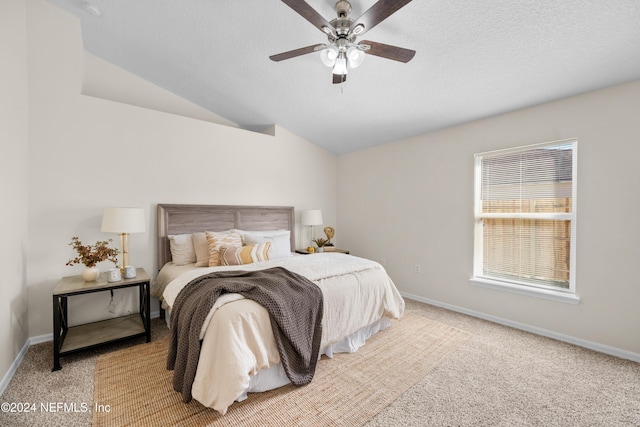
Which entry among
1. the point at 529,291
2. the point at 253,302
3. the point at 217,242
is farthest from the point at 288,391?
the point at 529,291

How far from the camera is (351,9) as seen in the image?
6.91ft

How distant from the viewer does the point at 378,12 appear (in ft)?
5.32

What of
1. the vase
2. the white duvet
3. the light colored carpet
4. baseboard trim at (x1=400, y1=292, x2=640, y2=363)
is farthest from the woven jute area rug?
baseboard trim at (x1=400, y1=292, x2=640, y2=363)

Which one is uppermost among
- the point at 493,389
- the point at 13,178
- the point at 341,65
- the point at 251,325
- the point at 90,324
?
the point at 341,65

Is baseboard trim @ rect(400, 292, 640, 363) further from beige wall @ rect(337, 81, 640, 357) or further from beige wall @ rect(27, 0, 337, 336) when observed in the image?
beige wall @ rect(27, 0, 337, 336)

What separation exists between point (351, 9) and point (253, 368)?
8.77 feet

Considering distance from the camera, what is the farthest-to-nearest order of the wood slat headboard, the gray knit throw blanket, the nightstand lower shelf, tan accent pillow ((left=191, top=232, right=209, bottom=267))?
the wood slat headboard
tan accent pillow ((left=191, top=232, right=209, bottom=267))
the nightstand lower shelf
the gray knit throw blanket

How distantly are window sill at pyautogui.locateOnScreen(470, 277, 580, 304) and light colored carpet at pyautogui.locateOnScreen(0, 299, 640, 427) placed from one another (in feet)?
1.46

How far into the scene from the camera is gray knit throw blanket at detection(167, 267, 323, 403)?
1.82 m

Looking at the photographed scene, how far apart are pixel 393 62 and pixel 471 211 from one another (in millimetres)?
2066

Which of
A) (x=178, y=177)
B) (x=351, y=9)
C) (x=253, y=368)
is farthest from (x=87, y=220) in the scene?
(x=351, y=9)

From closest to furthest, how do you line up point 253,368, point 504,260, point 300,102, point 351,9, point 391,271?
1. point 253,368
2. point 351,9
3. point 504,260
4. point 300,102
5. point 391,271

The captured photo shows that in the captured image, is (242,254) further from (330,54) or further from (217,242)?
(330,54)

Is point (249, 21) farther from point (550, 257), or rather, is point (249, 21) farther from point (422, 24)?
point (550, 257)
